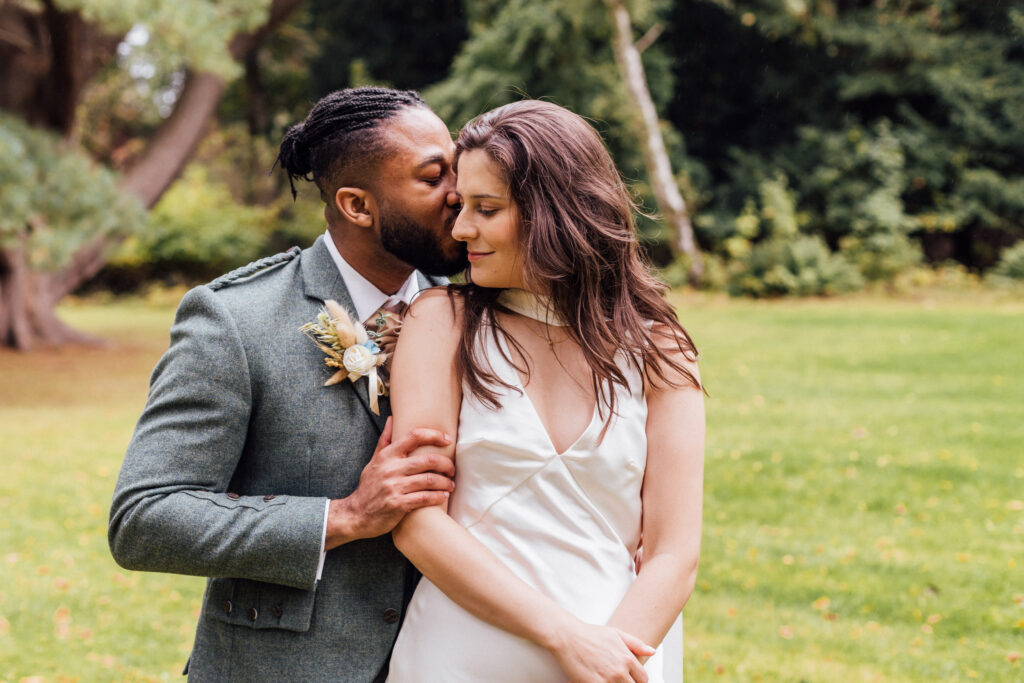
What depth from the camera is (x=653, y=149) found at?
20.0 m

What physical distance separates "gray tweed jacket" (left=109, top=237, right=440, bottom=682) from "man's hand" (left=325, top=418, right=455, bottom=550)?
6 cm

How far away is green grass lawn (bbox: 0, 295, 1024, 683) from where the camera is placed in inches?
187

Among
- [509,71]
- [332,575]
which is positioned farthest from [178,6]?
[509,71]

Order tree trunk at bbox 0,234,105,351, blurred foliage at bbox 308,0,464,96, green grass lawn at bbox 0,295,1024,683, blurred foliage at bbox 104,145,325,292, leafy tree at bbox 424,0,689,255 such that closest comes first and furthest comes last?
green grass lawn at bbox 0,295,1024,683 < tree trunk at bbox 0,234,105,351 < leafy tree at bbox 424,0,689,255 < blurred foliage at bbox 308,0,464,96 < blurred foliage at bbox 104,145,325,292

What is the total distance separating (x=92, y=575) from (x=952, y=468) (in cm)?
603

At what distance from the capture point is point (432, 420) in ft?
6.39

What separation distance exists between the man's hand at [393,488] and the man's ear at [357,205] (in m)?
0.56

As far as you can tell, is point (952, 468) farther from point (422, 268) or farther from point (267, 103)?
point (267, 103)

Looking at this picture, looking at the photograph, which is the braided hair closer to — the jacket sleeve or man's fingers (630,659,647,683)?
the jacket sleeve

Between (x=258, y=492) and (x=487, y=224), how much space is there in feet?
2.49

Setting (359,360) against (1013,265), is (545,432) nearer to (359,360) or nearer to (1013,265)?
(359,360)

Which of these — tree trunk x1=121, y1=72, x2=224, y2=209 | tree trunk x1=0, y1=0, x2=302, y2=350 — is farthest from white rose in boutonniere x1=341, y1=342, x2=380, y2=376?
tree trunk x1=121, y1=72, x2=224, y2=209

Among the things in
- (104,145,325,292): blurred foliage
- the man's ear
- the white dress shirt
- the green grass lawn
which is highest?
the man's ear

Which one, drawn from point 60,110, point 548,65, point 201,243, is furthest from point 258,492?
point 201,243
